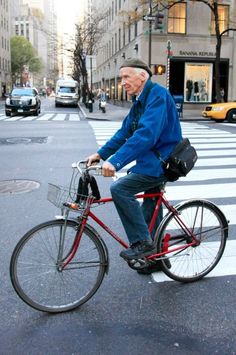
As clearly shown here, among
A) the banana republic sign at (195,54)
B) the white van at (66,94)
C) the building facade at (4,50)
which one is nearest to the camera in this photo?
the banana republic sign at (195,54)

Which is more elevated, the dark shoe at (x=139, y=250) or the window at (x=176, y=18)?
the window at (x=176, y=18)

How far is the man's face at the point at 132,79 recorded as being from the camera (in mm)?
3484

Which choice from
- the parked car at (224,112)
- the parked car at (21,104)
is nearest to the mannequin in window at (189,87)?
the parked car at (21,104)

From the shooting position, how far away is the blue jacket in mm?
3365

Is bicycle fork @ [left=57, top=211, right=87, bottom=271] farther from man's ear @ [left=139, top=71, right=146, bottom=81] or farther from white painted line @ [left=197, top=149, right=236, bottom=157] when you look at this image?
white painted line @ [left=197, top=149, right=236, bottom=157]

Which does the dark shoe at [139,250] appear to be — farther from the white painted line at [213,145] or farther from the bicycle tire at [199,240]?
the white painted line at [213,145]

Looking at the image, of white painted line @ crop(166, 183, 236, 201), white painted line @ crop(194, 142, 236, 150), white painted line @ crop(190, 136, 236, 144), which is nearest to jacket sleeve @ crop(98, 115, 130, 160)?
white painted line @ crop(166, 183, 236, 201)

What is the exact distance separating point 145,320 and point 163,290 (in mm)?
555

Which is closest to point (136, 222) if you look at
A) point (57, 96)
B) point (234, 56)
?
point (234, 56)

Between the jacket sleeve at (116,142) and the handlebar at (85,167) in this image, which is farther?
the jacket sleeve at (116,142)

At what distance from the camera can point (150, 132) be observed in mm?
3359

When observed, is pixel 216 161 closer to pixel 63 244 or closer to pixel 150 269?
pixel 150 269

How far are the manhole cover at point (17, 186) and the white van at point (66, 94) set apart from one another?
38.6 metres

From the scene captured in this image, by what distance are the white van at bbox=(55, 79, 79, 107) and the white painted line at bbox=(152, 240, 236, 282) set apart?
139 ft
